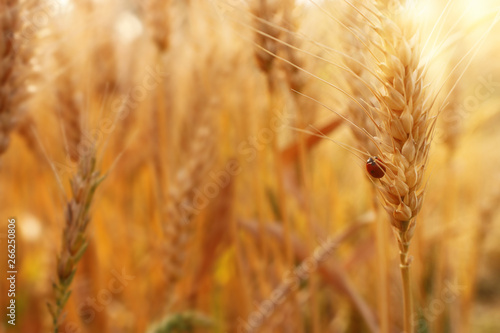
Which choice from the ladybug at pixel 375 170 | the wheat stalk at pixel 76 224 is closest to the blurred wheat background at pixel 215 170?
the wheat stalk at pixel 76 224

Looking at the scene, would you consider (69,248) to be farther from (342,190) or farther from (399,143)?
(342,190)

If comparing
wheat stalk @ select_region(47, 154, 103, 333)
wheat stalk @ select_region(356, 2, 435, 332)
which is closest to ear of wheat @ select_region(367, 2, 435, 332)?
wheat stalk @ select_region(356, 2, 435, 332)

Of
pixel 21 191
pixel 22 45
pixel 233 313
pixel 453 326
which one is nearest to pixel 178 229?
pixel 22 45

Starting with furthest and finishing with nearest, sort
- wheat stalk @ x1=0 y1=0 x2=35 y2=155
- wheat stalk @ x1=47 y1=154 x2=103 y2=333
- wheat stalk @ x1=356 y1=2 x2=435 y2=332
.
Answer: wheat stalk @ x1=0 y1=0 x2=35 y2=155
wheat stalk @ x1=47 y1=154 x2=103 y2=333
wheat stalk @ x1=356 y1=2 x2=435 y2=332

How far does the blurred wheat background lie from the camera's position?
32.7 inches

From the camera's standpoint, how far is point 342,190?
2.20 metres

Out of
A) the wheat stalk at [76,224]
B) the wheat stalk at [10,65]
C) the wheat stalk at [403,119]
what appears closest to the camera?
the wheat stalk at [403,119]

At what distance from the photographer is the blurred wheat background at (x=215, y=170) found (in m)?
0.83

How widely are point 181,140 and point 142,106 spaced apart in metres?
0.38

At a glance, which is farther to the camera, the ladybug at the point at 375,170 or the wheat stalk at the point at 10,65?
the wheat stalk at the point at 10,65

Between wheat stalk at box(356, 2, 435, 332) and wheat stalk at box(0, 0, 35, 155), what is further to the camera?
wheat stalk at box(0, 0, 35, 155)

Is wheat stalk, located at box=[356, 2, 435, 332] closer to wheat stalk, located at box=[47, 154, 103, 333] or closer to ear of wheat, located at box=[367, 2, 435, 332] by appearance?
ear of wheat, located at box=[367, 2, 435, 332]

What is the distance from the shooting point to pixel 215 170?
4.63 ft

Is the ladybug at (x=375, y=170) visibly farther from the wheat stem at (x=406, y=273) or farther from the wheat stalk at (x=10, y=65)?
the wheat stalk at (x=10, y=65)
